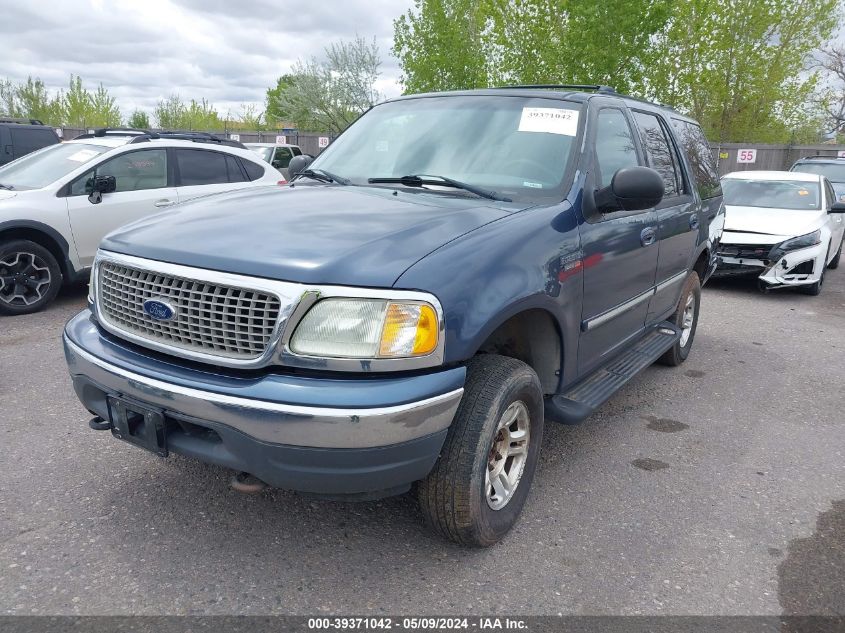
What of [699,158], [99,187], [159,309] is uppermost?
[699,158]

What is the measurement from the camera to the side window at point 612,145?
11.6 feet

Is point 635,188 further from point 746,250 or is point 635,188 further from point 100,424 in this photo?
point 746,250

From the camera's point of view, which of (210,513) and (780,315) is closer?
(210,513)

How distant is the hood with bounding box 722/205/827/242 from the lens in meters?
8.52

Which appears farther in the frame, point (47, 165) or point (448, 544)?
point (47, 165)

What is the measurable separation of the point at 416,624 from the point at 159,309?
147 cm

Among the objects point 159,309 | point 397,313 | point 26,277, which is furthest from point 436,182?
point 26,277

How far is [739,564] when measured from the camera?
9.21 feet

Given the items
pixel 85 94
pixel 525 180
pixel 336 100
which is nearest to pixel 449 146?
pixel 525 180

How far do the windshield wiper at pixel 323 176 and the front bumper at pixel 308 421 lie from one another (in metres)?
1.53

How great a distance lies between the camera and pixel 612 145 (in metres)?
3.74

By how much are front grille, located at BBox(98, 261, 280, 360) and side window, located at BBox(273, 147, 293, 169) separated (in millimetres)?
14877

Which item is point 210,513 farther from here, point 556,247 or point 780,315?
point 780,315

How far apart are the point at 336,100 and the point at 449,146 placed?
29.8 meters
